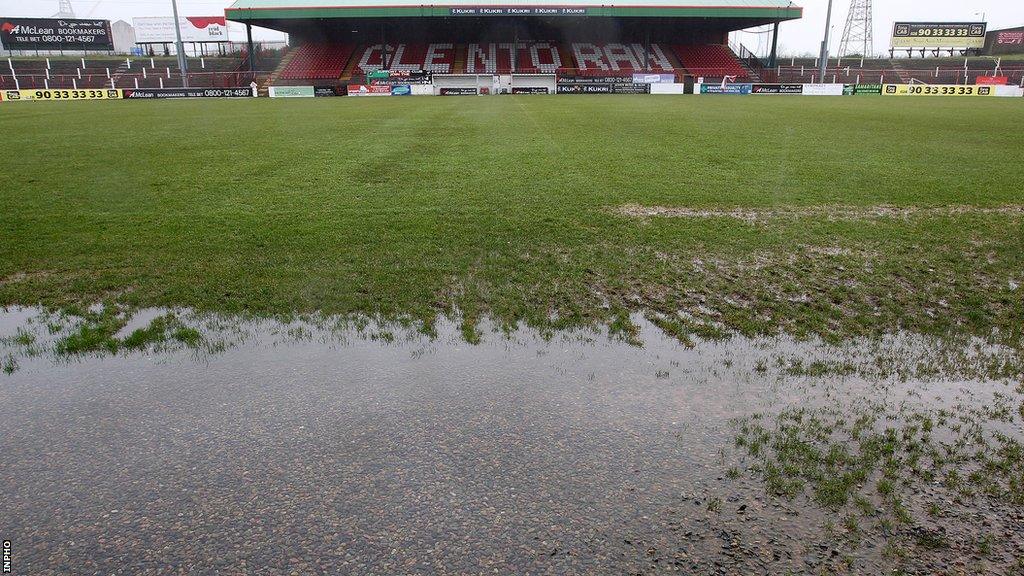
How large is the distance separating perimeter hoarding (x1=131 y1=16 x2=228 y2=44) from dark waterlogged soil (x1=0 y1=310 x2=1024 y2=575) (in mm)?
68867

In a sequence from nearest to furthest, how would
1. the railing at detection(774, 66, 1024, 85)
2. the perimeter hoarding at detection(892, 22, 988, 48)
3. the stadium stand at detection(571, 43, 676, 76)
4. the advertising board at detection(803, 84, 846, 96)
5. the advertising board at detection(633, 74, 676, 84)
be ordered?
the advertising board at detection(803, 84, 846, 96) → the advertising board at detection(633, 74, 676, 84) → the railing at detection(774, 66, 1024, 85) → the stadium stand at detection(571, 43, 676, 76) → the perimeter hoarding at detection(892, 22, 988, 48)

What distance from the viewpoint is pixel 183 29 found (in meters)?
63.0

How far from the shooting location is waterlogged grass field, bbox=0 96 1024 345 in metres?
5.79

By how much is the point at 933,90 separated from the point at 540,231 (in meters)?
46.4

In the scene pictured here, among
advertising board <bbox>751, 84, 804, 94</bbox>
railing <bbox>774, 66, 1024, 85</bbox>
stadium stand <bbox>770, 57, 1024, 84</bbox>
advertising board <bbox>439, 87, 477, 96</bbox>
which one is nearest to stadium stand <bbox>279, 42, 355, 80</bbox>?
advertising board <bbox>439, 87, 477, 96</bbox>

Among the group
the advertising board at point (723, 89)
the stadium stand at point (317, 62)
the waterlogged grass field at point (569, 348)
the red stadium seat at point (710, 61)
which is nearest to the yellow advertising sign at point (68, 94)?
the stadium stand at point (317, 62)

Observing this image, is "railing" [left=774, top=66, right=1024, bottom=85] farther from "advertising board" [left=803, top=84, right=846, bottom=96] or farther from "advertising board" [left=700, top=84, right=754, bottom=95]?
"advertising board" [left=700, top=84, right=754, bottom=95]

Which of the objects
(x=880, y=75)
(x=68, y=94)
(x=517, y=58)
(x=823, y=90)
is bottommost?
(x=68, y=94)

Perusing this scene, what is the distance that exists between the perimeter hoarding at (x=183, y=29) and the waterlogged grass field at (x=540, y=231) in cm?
5560

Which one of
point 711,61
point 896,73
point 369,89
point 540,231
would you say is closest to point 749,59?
point 711,61

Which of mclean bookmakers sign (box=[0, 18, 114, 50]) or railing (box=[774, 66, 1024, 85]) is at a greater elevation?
mclean bookmakers sign (box=[0, 18, 114, 50])

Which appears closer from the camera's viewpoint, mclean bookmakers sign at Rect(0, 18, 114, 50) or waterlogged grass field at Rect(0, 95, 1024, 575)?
waterlogged grass field at Rect(0, 95, 1024, 575)

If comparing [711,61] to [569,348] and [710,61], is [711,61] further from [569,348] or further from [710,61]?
[569,348]

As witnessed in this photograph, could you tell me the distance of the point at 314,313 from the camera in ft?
18.3
